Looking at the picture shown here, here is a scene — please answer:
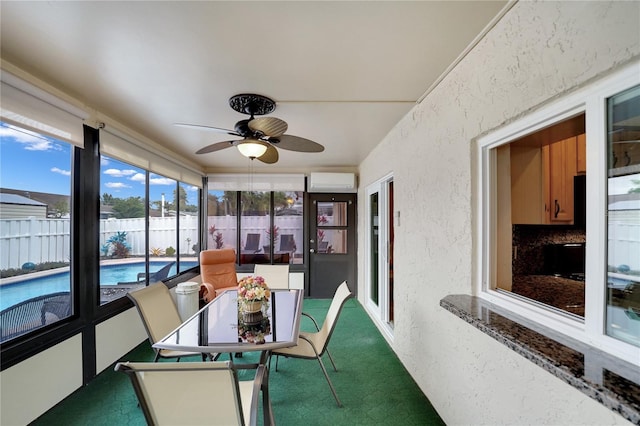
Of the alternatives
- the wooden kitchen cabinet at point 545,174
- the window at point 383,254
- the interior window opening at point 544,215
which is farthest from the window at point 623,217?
the window at point 383,254

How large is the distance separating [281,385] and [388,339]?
1433mm

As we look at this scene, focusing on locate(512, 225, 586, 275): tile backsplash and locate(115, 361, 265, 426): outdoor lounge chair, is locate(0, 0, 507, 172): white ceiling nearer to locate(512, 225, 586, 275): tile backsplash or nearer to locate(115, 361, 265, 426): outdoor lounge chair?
locate(512, 225, 586, 275): tile backsplash

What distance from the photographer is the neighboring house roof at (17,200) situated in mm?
1967

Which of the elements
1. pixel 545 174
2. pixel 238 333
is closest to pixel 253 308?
pixel 238 333

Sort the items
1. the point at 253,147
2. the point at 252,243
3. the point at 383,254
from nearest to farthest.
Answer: the point at 253,147 → the point at 383,254 → the point at 252,243

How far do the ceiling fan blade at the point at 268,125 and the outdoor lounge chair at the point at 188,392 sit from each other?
1532 mm

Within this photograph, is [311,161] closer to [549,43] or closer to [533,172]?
[533,172]

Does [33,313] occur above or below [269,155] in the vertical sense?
below

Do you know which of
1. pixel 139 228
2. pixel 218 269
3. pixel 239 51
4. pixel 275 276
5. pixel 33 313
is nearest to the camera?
pixel 239 51

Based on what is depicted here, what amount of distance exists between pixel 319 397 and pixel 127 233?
273 cm

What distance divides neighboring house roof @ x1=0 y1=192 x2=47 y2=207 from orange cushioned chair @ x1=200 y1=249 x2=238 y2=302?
2304 millimetres

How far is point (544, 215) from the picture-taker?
2.10 metres

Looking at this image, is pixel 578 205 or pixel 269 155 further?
pixel 269 155

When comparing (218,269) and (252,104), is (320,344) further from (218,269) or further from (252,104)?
(218,269)
